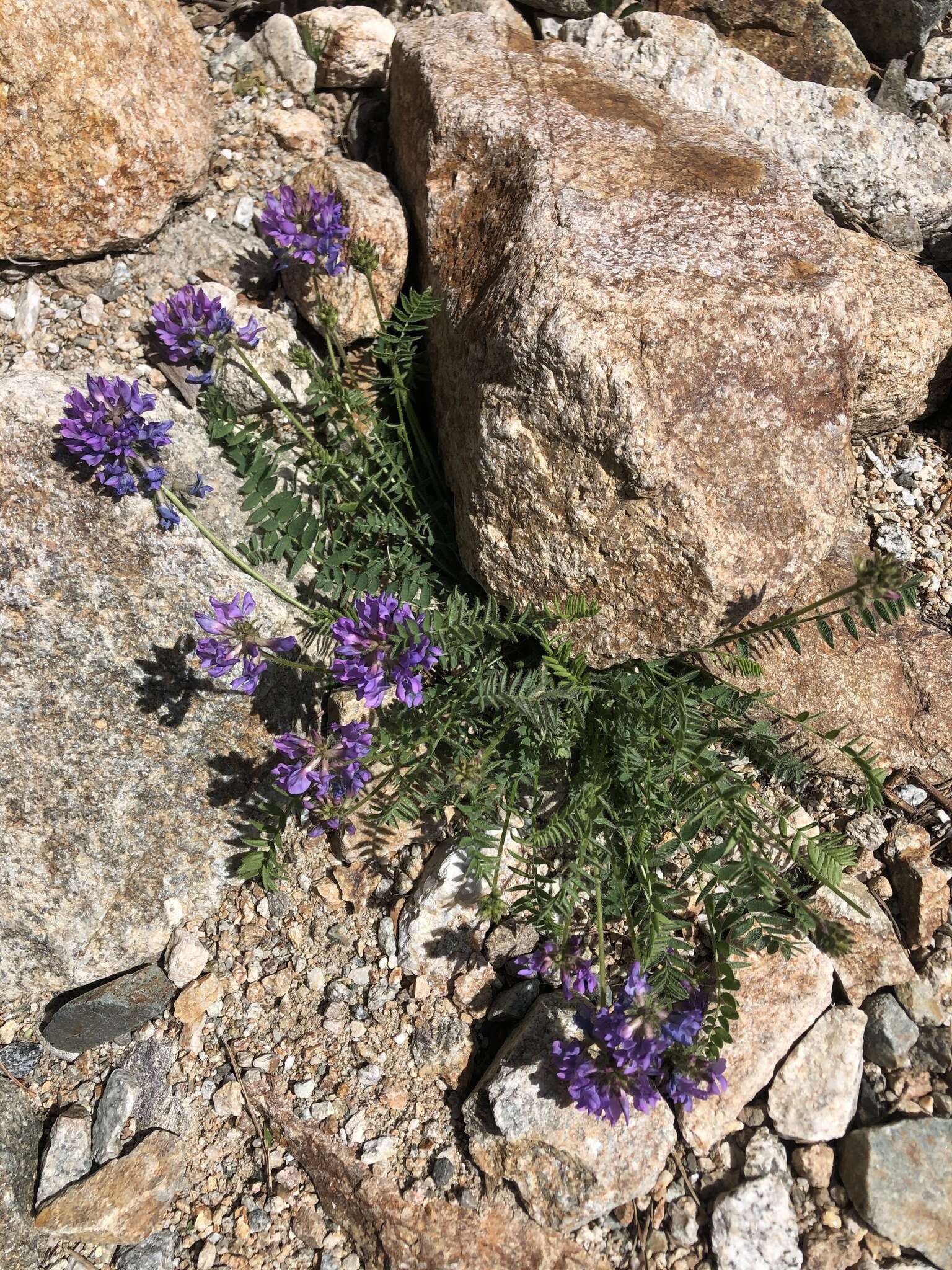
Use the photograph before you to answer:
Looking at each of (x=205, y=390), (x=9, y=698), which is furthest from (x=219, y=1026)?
(x=205, y=390)

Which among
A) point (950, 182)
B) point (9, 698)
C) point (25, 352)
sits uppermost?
point (950, 182)

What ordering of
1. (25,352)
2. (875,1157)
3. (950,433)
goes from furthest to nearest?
(950,433), (25,352), (875,1157)

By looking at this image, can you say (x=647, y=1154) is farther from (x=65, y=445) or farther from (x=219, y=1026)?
(x=65, y=445)

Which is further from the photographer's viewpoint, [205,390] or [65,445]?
[205,390]

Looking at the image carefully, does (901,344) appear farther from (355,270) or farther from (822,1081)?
(822,1081)

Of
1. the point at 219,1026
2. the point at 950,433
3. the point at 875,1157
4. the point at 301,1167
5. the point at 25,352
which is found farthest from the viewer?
the point at 950,433

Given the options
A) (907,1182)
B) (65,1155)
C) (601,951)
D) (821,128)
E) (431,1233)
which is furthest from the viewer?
(821,128)

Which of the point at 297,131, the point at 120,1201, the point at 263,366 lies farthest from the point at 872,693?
the point at 297,131
